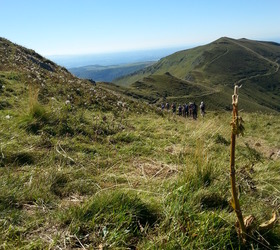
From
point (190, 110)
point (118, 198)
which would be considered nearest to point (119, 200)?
point (118, 198)

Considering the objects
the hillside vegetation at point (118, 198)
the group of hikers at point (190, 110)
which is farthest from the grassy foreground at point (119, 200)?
the group of hikers at point (190, 110)

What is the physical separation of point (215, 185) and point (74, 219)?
5.61 ft

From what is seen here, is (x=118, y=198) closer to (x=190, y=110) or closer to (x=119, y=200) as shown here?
(x=119, y=200)

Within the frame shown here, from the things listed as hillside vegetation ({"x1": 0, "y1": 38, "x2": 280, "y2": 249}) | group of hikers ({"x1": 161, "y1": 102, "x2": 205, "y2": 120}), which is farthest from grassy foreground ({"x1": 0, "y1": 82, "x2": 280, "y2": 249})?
group of hikers ({"x1": 161, "y1": 102, "x2": 205, "y2": 120})

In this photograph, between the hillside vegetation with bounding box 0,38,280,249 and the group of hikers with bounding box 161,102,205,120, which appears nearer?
the hillside vegetation with bounding box 0,38,280,249

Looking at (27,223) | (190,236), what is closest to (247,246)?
(190,236)

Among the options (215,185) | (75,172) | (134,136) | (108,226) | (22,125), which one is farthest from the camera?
(134,136)

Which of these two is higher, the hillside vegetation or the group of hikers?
the hillside vegetation

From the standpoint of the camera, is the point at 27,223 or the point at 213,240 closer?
the point at 213,240

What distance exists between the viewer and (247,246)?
2.41 meters

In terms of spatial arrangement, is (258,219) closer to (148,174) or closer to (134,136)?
(148,174)

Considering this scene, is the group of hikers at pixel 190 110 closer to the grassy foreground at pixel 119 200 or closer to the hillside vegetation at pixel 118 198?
the hillside vegetation at pixel 118 198

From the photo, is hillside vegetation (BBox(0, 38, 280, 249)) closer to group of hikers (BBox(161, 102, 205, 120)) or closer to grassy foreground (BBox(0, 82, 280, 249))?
grassy foreground (BBox(0, 82, 280, 249))

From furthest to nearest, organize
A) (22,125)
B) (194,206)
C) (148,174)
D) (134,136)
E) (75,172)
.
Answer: (134,136) < (22,125) < (148,174) < (75,172) < (194,206)
